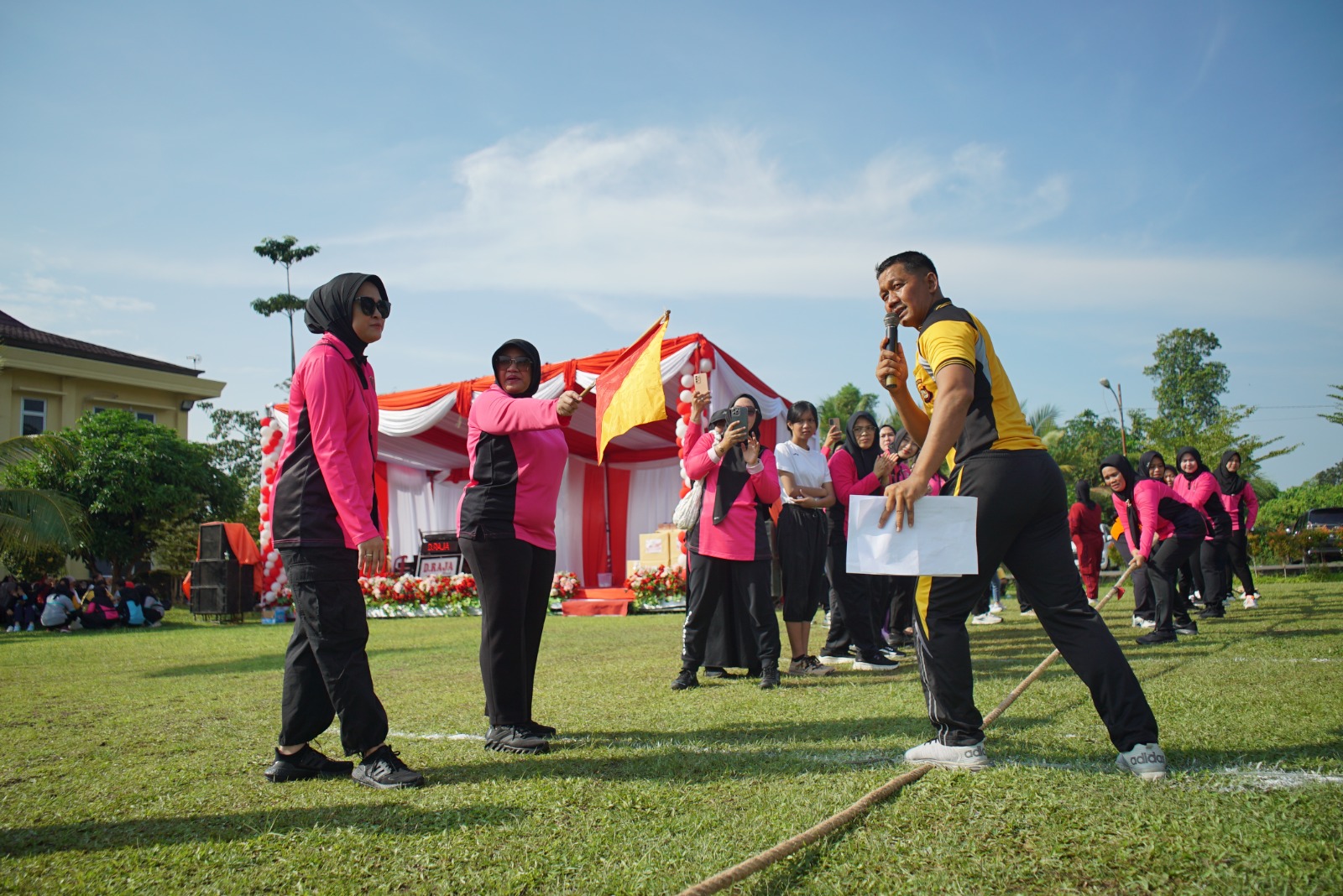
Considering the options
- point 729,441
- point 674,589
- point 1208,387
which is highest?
Answer: point 1208,387

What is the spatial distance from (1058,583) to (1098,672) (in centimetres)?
32

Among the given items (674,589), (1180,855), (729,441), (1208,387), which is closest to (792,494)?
(729,441)

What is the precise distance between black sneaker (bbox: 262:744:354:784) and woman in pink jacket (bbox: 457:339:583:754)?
667 mm

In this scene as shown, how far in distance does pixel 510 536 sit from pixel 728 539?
2.24 metres

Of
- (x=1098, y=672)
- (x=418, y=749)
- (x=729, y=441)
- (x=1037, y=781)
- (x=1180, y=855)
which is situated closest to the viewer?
(x=1180, y=855)

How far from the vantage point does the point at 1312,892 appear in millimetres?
1948

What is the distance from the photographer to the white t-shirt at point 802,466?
662 cm

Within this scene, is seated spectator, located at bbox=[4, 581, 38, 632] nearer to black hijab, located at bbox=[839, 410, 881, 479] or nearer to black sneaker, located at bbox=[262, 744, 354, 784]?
black hijab, located at bbox=[839, 410, 881, 479]

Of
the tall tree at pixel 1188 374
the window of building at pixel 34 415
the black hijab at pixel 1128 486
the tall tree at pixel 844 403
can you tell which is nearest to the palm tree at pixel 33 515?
the black hijab at pixel 1128 486

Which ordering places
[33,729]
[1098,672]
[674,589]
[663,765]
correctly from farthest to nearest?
[674,589]
[33,729]
[663,765]
[1098,672]

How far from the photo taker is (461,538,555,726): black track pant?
388 centimetres

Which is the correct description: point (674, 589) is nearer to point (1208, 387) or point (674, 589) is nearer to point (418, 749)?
point (418, 749)

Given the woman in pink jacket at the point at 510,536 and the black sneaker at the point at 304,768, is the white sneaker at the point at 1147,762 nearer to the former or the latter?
the woman in pink jacket at the point at 510,536

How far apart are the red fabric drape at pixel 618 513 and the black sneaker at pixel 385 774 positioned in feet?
60.5
